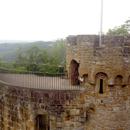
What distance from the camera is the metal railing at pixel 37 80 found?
15.7m

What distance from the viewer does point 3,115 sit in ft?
56.5

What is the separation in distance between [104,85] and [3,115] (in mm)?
6323

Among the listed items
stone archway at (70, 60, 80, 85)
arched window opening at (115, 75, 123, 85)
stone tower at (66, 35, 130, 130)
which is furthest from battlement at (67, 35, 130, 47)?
stone archway at (70, 60, 80, 85)

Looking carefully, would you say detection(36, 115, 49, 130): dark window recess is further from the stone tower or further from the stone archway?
the stone archway

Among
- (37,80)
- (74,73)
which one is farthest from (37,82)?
(74,73)

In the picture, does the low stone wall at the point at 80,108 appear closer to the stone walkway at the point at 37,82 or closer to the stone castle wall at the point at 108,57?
the stone walkway at the point at 37,82

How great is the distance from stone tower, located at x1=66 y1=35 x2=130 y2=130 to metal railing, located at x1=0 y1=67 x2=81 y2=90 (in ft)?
3.15

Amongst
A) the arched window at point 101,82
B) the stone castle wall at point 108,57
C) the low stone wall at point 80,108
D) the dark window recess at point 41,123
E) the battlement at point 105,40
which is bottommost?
the dark window recess at point 41,123

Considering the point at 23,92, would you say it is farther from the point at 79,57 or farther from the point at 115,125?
the point at 115,125

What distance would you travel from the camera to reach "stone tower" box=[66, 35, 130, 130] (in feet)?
45.4

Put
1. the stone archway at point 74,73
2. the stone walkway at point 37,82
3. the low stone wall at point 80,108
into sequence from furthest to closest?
the stone archway at point 74,73 < the stone walkway at point 37,82 < the low stone wall at point 80,108

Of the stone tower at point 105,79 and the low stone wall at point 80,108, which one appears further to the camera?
the low stone wall at point 80,108

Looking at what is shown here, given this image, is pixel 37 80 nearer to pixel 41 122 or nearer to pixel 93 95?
pixel 41 122

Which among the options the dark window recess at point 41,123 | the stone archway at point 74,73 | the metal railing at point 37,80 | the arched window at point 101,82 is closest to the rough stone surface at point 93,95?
the arched window at point 101,82
